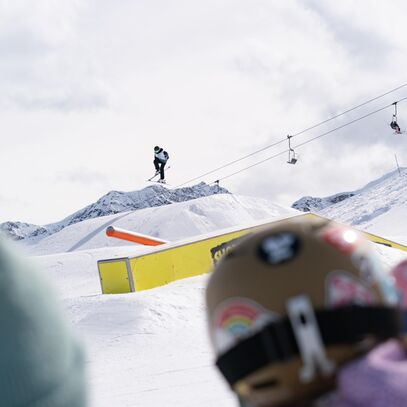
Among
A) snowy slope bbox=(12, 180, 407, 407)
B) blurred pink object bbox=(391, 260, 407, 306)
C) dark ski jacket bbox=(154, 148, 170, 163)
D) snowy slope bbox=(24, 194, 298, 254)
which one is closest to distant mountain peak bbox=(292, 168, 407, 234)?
snowy slope bbox=(24, 194, 298, 254)

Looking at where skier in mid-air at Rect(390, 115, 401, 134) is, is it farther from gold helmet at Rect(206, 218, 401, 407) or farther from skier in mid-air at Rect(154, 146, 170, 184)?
gold helmet at Rect(206, 218, 401, 407)

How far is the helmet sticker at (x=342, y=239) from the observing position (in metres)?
1.62

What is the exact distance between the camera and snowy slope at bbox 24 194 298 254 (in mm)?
31703

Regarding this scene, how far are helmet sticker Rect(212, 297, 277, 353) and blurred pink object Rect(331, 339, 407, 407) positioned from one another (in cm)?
21

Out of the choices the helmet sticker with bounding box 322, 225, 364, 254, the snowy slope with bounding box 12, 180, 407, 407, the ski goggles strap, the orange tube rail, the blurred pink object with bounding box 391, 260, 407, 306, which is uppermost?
the orange tube rail

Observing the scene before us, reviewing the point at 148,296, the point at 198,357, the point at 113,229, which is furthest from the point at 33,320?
the point at 113,229

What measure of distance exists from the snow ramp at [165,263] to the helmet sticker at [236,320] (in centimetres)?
1043

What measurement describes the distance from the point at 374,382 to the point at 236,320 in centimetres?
33

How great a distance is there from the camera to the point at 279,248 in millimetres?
1585

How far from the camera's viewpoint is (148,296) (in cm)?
972

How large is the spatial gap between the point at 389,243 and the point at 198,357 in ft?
34.0

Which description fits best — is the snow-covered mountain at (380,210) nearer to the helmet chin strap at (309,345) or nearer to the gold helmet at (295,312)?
the gold helmet at (295,312)

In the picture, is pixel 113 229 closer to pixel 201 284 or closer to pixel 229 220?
pixel 201 284

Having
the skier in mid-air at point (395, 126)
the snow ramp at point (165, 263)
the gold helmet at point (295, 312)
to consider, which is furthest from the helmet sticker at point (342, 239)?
the skier in mid-air at point (395, 126)
